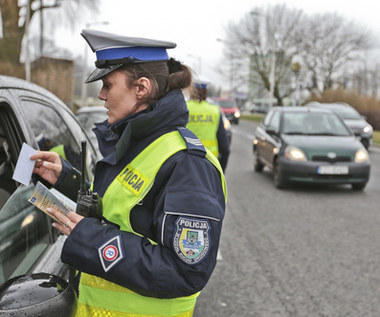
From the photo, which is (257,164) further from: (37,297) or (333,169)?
(37,297)

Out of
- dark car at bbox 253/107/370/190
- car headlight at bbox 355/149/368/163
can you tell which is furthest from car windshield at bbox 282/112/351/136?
car headlight at bbox 355/149/368/163

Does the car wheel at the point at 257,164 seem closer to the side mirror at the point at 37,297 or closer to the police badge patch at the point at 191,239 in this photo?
the police badge patch at the point at 191,239

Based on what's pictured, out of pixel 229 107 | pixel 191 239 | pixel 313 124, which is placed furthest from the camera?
pixel 229 107

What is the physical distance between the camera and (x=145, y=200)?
1.46m

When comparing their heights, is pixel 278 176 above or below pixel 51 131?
below

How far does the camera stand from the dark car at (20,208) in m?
1.79

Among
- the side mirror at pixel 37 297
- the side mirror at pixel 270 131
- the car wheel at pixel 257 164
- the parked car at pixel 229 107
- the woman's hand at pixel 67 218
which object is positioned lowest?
the parked car at pixel 229 107

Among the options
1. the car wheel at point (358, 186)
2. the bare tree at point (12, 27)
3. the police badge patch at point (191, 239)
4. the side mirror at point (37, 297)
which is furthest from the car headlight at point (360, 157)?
the bare tree at point (12, 27)

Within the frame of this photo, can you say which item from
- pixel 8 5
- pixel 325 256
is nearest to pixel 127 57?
pixel 325 256

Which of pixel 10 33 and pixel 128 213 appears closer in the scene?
pixel 128 213

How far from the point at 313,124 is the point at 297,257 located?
4.95m

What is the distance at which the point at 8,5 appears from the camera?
2698 cm

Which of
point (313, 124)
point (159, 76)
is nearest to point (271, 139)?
point (313, 124)

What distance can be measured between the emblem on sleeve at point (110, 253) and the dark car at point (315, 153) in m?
A: 6.95
